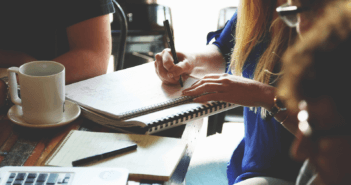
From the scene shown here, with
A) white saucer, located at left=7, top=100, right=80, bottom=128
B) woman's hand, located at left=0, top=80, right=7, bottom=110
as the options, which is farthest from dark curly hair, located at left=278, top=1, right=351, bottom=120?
woman's hand, located at left=0, top=80, right=7, bottom=110

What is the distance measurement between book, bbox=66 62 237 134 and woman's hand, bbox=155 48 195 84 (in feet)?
0.06

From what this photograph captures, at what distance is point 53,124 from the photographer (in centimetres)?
68

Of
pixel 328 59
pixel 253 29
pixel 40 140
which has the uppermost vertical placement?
pixel 328 59

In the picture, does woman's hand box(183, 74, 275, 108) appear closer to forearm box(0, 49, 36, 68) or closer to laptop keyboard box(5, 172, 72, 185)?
laptop keyboard box(5, 172, 72, 185)

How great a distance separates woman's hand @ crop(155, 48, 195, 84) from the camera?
88 cm

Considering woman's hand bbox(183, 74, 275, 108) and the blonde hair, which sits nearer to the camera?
woman's hand bbox(183, 74, 275, 108)

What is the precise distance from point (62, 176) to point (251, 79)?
2.02 ft

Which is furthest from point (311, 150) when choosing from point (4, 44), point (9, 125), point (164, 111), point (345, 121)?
point (4, 44)

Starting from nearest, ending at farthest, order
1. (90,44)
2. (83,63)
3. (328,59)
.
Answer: (328,59) < (83,63) < (90,44)

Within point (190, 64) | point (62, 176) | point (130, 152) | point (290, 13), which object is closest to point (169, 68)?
point (190, 64)

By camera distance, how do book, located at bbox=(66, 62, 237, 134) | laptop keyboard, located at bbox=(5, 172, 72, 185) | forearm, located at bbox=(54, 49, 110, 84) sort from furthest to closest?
forearm, located at bbox=(54, 49, 110, 84) → book, located at bbox=(66, 62, 237, 134) → laptop keyboard, located at bbox=(5, 172, 72, 185)

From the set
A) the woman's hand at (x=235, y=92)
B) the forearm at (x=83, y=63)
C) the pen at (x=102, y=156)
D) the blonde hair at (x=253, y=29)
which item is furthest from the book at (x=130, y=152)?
the blonde hair at (x=253, y=29)

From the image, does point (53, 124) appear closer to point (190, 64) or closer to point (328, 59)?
point (190, 64)

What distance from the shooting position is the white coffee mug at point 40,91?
0.64 meters
